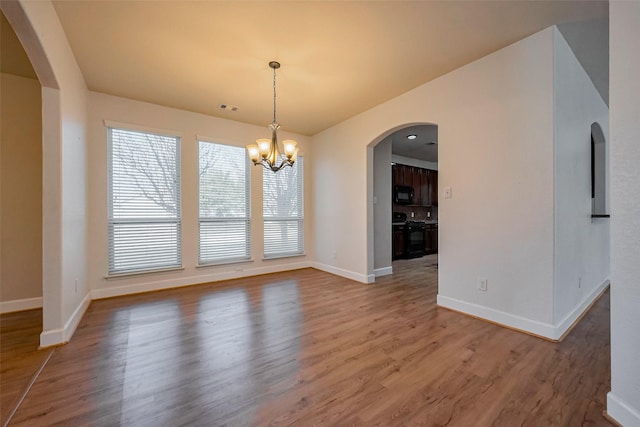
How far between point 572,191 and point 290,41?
325 cm

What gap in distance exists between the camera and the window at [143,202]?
3.81 metres

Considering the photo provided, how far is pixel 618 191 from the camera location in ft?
4.91

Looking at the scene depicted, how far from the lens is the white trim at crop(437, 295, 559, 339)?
2.42 metres

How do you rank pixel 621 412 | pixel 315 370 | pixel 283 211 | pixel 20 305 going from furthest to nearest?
pixel 283 211 → pixel 20 305 → pixel 315 370 → pixel 621 412

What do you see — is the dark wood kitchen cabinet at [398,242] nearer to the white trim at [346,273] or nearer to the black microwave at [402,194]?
the black microwave at [402,194]

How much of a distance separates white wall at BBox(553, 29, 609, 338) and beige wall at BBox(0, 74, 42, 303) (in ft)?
18.9

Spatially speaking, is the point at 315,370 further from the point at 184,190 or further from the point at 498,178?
the point at 184,190

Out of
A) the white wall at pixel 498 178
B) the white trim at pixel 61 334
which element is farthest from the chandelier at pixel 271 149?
the white trim at pixel 61 334

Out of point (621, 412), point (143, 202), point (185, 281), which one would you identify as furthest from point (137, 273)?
point (621, 412)

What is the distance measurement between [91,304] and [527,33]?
5804mm

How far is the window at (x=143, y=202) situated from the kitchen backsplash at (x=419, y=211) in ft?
18.2

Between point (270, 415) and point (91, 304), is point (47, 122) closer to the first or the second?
point (91, 304)

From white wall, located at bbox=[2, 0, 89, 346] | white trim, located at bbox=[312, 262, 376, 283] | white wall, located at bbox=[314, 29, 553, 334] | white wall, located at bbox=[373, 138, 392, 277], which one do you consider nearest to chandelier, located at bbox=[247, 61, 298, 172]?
white wall, located at bbox=[314, 29, 553, 334]

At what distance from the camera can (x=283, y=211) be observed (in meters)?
5.38
